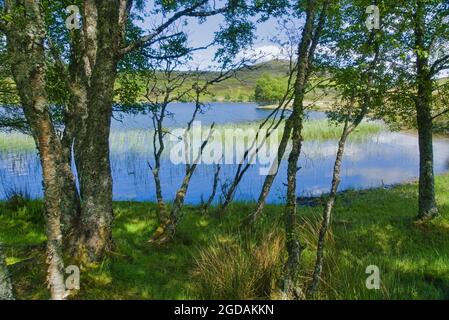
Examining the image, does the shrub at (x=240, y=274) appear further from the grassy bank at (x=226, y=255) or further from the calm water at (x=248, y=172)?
the calm water at (x=248, y=172)

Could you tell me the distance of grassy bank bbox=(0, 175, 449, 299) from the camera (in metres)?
6.61

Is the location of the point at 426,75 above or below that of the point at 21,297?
above

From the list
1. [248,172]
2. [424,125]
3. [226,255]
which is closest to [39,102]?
[226,255]

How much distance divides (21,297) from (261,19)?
9801 millimetres

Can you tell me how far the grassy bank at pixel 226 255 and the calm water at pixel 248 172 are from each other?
5.89m

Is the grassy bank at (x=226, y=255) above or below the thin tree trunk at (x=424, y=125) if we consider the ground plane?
below

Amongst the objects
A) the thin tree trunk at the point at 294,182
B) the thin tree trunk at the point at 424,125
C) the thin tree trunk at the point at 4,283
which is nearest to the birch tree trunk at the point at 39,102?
the thin tree trunk at the point at 4,283

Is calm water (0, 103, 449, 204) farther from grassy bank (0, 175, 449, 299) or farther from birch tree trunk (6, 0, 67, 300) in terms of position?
birch tree trunk (6, 0, 67, 300)

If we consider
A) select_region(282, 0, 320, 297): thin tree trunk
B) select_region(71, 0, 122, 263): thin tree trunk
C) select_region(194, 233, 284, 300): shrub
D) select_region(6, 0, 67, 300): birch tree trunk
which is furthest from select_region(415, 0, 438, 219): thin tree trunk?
select_region(6, 0, 67, 300): birch tree trunk

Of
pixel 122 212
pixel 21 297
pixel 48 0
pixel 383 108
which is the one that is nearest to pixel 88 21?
pixel 48 0

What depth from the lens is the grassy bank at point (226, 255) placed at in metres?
6.61

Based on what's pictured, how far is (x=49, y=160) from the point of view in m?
5.36

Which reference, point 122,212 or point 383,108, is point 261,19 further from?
point 122,212

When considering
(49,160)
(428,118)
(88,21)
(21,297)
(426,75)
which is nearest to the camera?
(49,160)
